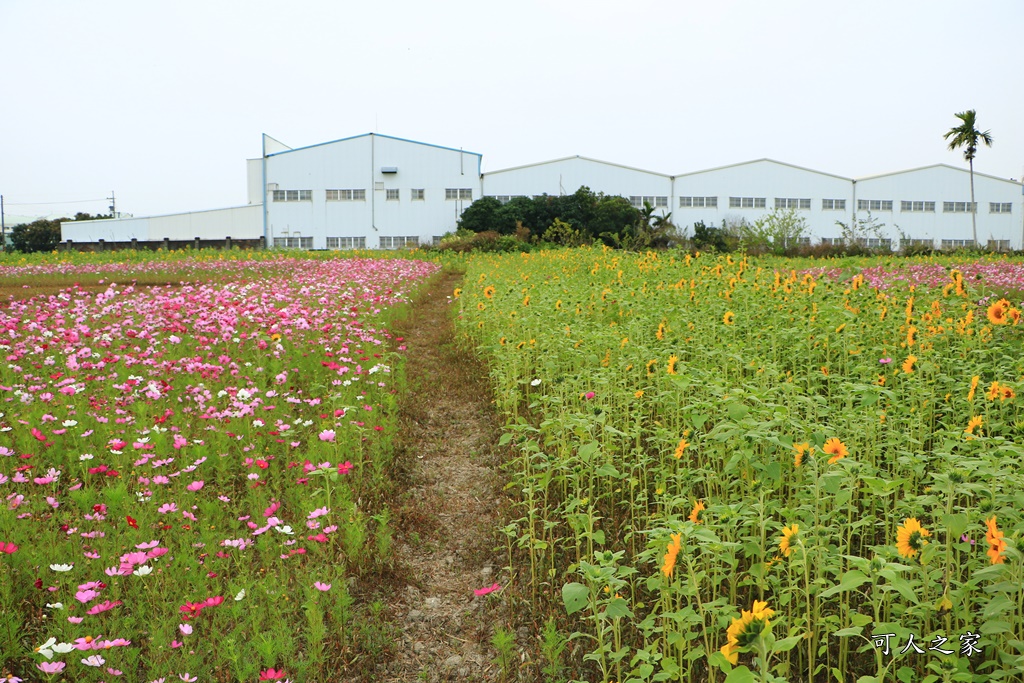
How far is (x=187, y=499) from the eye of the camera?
11.2 ft

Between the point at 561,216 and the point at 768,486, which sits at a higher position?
the point at 561,216

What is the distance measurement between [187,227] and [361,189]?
1020 centimetres

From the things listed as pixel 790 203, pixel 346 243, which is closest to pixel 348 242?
pixel 346 243

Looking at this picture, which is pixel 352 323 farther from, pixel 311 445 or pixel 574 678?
pixel 574 678

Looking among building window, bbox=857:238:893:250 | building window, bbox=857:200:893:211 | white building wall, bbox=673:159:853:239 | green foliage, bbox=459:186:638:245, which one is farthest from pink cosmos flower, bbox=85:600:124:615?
building window, bbox=857:200:893:211

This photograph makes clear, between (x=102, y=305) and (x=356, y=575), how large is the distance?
220 inches

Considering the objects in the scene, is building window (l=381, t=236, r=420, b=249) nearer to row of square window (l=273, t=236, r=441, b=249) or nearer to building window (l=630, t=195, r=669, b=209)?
row of square window (l=273, t=236, r=441, b=249)

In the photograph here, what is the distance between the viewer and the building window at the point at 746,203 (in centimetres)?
3878

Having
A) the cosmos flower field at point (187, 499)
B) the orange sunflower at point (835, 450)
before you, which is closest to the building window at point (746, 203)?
the cosmos flower field at point (187, 499)

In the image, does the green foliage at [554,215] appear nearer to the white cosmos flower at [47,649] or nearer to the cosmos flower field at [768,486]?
the cosmos flower field at [768,486]

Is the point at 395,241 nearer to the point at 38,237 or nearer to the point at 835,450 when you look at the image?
the point at 38,237

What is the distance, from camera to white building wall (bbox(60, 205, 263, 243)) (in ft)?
124

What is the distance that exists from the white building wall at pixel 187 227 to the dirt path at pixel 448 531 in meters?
34.2

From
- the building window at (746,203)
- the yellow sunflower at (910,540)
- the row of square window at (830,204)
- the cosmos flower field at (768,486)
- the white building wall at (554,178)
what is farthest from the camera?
the building window at (746,203)
